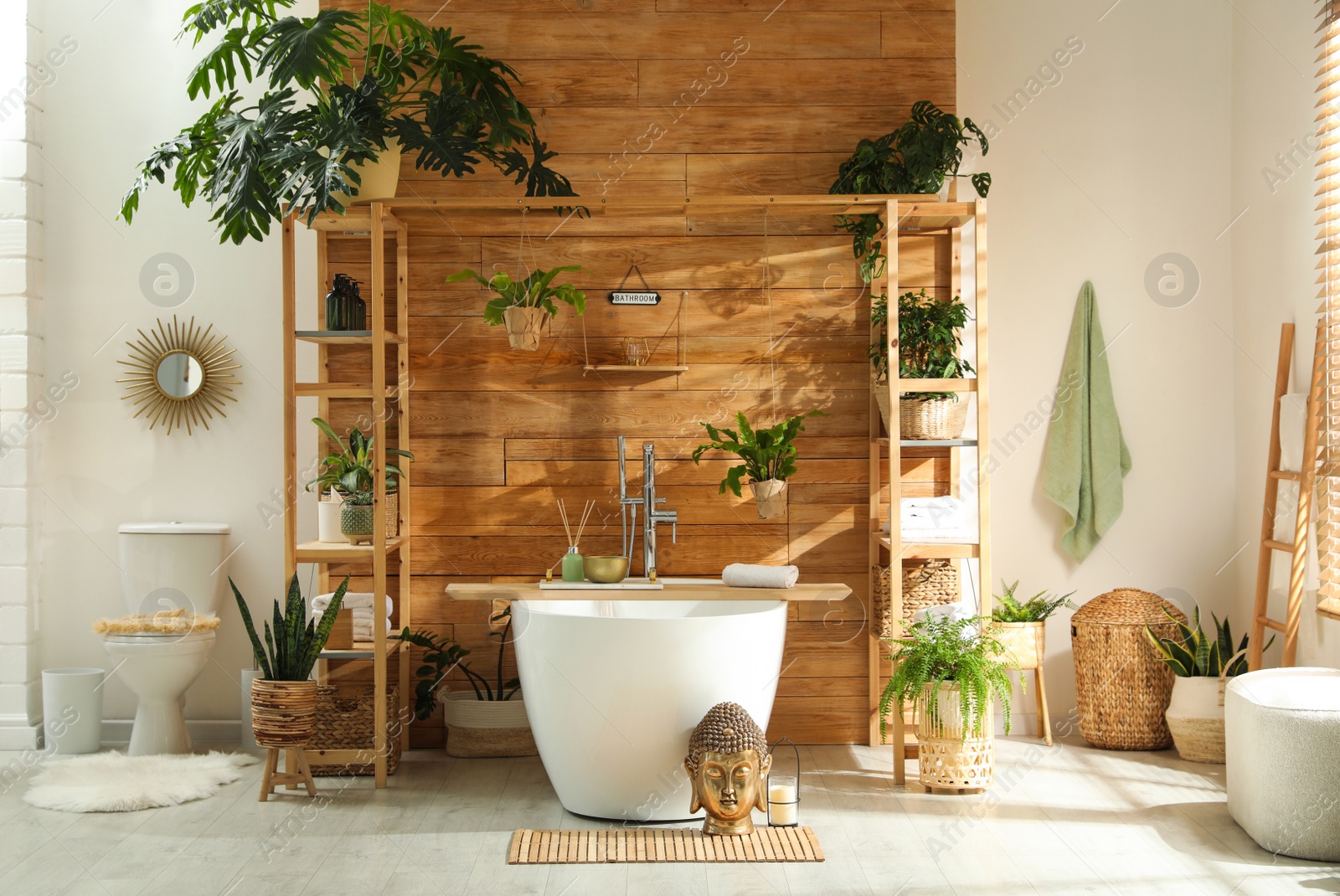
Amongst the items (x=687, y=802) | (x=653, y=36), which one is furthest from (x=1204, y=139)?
(x=687, y=802)

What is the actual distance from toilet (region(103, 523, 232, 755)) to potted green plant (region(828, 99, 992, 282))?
2.63m

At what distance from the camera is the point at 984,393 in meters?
3.64

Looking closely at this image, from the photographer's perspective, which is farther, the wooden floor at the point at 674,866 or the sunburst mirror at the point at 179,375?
the sunburst mirror at the point at 179,375

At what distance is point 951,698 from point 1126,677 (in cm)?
94

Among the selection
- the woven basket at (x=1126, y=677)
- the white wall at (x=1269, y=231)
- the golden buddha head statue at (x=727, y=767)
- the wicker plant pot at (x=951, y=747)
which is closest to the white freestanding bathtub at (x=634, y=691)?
the golden buddha head statue at (x=727, y=767)

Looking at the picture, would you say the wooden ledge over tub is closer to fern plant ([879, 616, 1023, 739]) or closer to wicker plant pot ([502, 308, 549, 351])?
fern plant ([879, 616, 1023, 739])

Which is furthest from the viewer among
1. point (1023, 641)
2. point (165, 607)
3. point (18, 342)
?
point (18, 342)

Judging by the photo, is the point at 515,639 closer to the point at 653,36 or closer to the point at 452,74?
the point at 452,74

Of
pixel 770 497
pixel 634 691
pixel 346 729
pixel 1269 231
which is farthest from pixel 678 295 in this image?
pixel 1269 231

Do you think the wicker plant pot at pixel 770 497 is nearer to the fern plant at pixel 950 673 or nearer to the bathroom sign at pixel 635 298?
the fern plant at pixel 950 673

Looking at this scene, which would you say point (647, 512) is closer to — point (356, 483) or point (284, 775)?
point (356, 483)

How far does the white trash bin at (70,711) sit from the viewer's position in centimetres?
388

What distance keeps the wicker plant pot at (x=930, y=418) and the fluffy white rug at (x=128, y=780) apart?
101 inches

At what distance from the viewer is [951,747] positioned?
3334 mm
